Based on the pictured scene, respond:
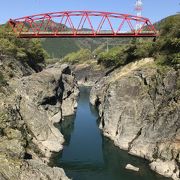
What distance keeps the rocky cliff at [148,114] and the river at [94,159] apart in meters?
1.39

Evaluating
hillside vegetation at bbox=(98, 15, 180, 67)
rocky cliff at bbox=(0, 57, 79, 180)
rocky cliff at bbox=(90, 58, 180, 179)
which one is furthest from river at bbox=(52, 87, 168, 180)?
hillside vegetation at bbox=(98, 15, 180, 67)

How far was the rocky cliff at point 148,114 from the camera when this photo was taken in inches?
1825

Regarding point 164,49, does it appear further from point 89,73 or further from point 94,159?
point 89,73

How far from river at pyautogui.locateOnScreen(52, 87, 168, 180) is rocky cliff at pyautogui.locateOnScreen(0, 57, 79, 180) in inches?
103

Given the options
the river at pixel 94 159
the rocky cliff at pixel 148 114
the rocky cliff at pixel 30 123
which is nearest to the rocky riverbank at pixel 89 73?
the rocky cliff at pixel 30 123

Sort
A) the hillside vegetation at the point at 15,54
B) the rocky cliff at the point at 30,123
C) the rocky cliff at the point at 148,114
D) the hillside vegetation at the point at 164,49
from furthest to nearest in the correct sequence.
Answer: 1. the hillside vegetation at the point at 15,54
2. the hillside vegetation at the point at 164,49
3. the rocky cliff at the point at 148,114
4. the rocky cliff at the point at 30,123

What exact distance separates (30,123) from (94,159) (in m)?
10.8

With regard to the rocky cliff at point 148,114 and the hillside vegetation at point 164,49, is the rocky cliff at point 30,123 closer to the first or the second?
the rocky cliff at point 148,114

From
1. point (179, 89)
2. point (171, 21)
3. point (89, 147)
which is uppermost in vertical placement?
point (171, 21)

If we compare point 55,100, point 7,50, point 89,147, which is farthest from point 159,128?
point 7,50

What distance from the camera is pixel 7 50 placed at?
74125 mm

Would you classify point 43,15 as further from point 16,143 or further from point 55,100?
point 16,143

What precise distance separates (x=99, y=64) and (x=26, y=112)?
109947 millimetres

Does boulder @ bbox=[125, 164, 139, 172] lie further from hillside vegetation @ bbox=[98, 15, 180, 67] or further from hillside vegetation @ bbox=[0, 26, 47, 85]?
hillside vegetation @ bbox=[0, 26, 47, 85]
